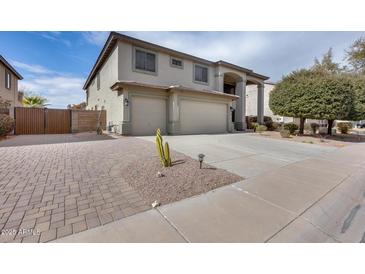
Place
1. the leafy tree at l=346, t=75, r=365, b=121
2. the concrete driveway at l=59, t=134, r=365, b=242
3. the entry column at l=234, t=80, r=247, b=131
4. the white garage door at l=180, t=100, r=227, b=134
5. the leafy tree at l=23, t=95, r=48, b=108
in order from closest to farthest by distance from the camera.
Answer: the concrete driveway at l=59, t=134, r=365, b=242
the leafy tree at l=346, t=75, r=365, b=121
the white garage door at l=180, t=100, r=227, b=134
the entry column at l=234, t=80, r=247, b=131
the leafy tree at l=23, t=95, r=48, b=108

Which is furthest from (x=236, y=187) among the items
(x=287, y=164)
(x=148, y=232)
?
(x=287, y=164)

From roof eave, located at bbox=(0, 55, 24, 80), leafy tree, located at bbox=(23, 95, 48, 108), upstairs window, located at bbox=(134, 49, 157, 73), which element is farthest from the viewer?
leafy tree, located at bbox=(23, 95, 48, 108)

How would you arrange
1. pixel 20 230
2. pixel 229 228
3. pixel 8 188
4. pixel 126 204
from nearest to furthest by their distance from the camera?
pixel 20 230 → pixel 229 228 → pixel 126 204 → pixel 8 188

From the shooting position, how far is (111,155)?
6184mm

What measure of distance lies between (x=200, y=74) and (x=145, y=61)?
584 cm

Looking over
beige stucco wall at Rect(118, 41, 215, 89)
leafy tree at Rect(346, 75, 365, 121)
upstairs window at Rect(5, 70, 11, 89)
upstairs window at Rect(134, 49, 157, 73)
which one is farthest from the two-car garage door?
upstairs window at Rect(5, 70, 11, 89)

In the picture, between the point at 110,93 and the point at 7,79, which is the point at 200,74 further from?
the point at 7,79

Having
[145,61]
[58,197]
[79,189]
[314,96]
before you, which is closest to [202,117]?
[145,61]

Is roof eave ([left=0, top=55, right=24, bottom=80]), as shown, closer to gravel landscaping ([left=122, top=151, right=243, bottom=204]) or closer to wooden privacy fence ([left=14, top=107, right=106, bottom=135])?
wooden privacy fence ([left=14, top=107, right=106, bottom=135])

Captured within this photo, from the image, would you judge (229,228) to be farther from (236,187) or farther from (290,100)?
(290,100)

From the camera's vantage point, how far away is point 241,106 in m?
19.9

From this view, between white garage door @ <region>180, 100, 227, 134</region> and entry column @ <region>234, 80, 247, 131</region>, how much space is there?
379 centimetres

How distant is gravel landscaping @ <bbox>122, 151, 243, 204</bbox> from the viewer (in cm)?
336

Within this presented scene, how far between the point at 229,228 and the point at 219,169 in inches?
100.0
